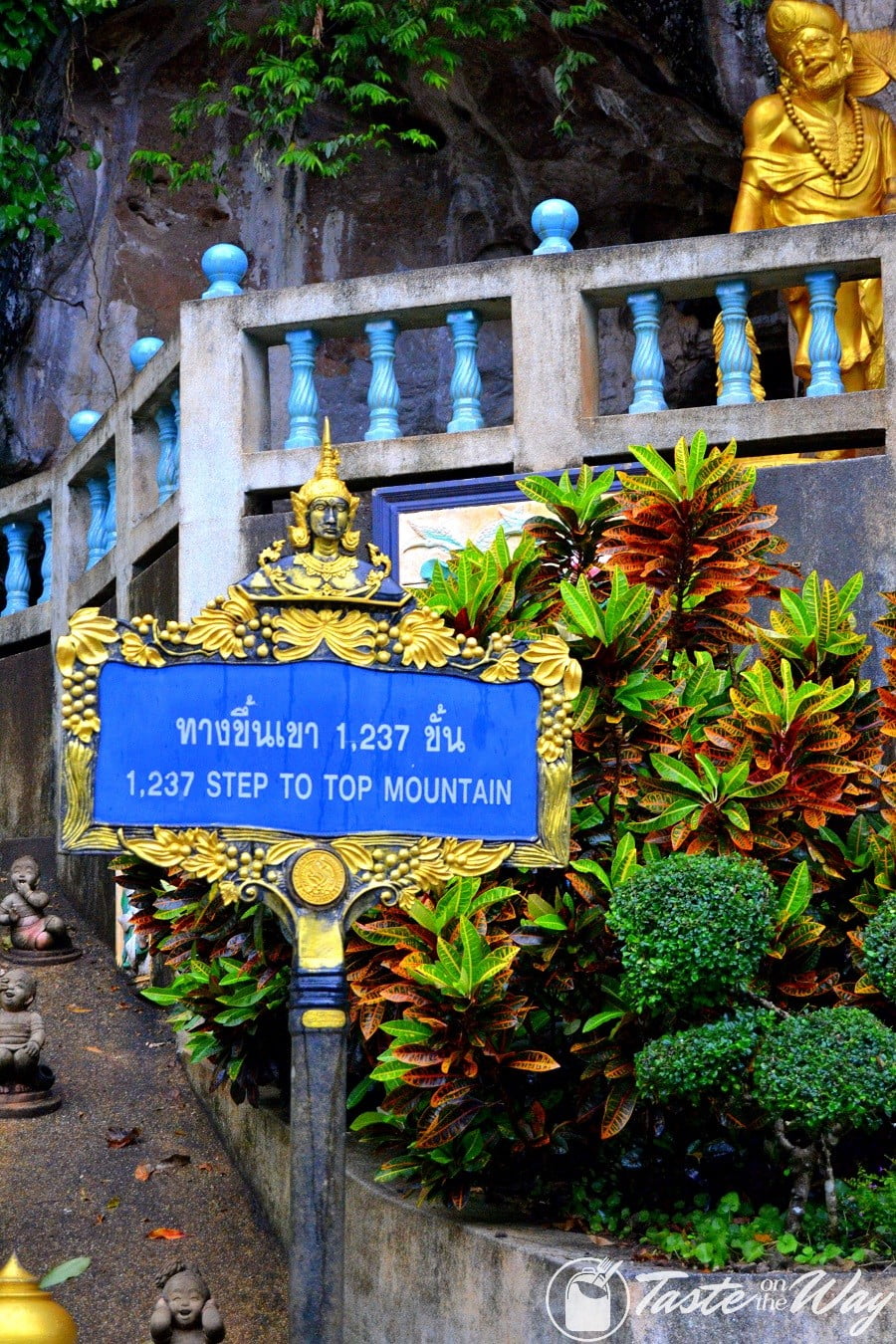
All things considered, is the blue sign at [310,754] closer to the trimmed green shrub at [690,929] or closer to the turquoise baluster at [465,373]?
the trimmed green shrub at [690,929]

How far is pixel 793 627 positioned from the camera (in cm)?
575

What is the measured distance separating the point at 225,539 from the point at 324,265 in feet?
18.1

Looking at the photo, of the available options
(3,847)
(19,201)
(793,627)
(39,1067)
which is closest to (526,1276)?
(793,627)

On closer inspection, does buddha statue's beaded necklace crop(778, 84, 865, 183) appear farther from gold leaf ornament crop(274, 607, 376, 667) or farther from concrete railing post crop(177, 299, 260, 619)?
gold leaf ornament crop(274, 607, 376, 667)

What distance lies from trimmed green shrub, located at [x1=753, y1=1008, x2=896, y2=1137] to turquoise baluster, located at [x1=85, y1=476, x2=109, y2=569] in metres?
6.11

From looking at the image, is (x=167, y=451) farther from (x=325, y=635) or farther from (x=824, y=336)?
(x=325, y=635)

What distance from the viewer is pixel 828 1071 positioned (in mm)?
4590

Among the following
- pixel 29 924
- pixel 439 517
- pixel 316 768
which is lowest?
pixel 29 924

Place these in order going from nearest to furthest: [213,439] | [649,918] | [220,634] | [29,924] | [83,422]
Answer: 1. [220,634]
2. [649,918]
3. [213,439]
4. [29,924]
5. [83,422]

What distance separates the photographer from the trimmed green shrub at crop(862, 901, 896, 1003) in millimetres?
4781

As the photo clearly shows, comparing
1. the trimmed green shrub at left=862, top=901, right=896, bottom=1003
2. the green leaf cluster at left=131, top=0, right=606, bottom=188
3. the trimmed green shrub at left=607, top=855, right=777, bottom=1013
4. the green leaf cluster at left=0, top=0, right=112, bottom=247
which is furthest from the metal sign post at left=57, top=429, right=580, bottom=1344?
the green leaf cluster at left=131, top=0, right=606, bottom=188

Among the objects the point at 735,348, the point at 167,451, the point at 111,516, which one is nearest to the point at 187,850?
the point at 735,348

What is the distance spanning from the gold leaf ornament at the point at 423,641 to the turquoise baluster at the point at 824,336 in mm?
3631

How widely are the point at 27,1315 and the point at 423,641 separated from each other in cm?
172
